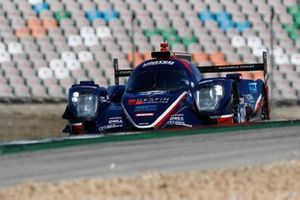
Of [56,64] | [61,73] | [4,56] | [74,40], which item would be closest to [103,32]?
[74,40]

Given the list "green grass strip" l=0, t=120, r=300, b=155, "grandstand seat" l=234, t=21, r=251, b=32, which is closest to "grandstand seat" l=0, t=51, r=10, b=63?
"grandstand seat" l=234, t=21, r=251, b=32

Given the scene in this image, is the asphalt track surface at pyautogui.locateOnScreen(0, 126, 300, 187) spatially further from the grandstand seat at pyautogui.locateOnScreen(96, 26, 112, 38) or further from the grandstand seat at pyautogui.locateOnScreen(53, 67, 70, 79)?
the grandstand seat at pyautogui.locateOnScreen(96, 26, 112, 38)

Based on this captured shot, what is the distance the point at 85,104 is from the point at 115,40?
684cm

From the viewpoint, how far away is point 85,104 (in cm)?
1188

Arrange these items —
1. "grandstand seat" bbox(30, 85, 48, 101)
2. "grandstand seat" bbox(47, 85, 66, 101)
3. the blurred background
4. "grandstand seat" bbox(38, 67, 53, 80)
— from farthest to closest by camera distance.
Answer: "grandstand seat" bbox(38, 67, 53, 80), the blurred background, "grandstand seat" bbox(47, 85, 66, 101), "grandstand seat" bbox(30, 85, 48, 101)

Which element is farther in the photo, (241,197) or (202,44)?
(202,44)

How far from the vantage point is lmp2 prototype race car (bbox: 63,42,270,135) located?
1113 centimetres

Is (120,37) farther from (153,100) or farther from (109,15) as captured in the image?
(153,100)

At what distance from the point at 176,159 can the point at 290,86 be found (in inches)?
404

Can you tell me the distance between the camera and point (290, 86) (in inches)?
678

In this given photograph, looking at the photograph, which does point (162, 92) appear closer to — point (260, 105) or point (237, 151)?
point (260, 105)

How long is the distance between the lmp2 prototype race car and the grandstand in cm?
434

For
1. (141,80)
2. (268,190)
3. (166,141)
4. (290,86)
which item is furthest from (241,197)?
(290,86)

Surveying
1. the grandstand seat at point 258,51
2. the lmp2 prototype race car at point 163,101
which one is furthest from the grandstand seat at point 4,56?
the lmp2 prototype race car at point 163,101
